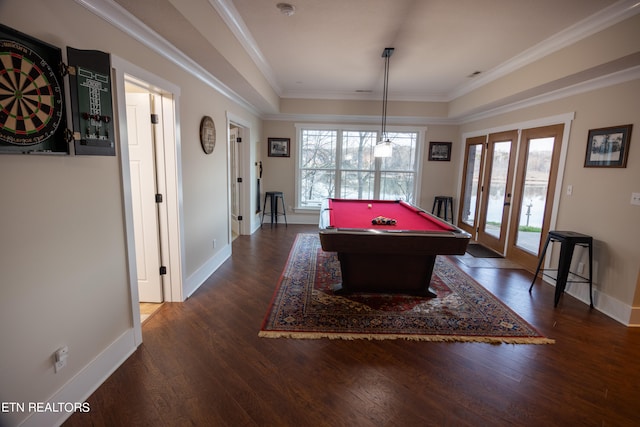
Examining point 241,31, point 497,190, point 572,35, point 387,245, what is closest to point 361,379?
point 387,245

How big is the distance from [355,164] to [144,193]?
4.79m

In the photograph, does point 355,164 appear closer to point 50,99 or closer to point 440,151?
point 440,151

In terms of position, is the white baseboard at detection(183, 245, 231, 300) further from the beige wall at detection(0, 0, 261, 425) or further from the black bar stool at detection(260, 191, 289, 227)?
the black bar stool at detection(260, 191, 289, 227)

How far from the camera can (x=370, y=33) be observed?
318cm

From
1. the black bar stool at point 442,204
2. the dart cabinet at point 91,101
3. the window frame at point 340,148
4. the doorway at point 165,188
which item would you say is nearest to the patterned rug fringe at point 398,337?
the doorway at point 165,188

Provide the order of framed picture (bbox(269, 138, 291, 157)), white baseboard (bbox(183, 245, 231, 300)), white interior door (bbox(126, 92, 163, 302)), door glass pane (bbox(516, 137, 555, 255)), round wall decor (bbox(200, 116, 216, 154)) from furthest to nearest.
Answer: framed picture (bbox(269, 138, 291, 157)) → door glass pane (bbox(516, 137, 555, 255)) → round wall decor (bbox(200, 116, 216, 154)) → white baseboard (bbox(183, 245, 231, 300)) → white interior door (bbox(126, 92, 163, 302))

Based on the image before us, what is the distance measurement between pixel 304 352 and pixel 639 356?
270cm

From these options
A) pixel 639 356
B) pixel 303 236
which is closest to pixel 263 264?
pixel 303 236

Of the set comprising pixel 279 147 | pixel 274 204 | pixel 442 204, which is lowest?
pixel 274 204

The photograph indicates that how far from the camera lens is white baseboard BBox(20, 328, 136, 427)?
157cm

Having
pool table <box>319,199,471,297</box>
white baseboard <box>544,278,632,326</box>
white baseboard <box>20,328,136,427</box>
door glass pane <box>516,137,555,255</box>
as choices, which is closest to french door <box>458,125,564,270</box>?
door glass pane <box>516,137,555,255</box>

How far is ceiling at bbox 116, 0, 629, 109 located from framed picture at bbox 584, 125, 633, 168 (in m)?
1.12

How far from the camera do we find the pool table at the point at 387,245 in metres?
2.70

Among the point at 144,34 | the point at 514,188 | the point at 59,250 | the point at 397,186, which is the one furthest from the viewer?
the point at 397,186
